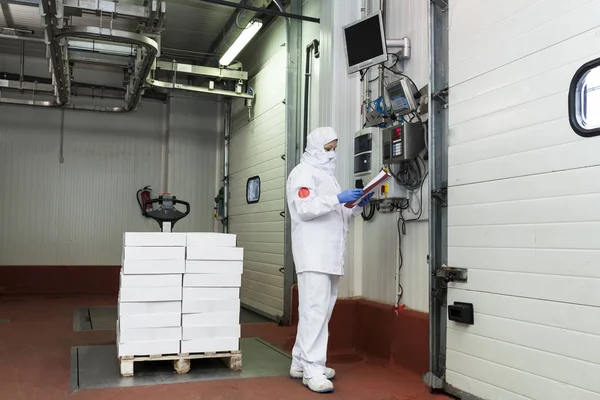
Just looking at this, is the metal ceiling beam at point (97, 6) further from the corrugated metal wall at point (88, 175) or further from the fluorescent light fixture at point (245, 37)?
the corrugated metal wall at point (88, 175)

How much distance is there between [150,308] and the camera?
419 centimetres

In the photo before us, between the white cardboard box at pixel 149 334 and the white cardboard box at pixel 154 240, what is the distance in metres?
0.67

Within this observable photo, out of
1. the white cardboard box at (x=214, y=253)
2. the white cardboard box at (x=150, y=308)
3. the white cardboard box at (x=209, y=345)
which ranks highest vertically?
the white cardboard box at (x=214, y=253)

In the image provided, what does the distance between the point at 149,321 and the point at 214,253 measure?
0.74 metres

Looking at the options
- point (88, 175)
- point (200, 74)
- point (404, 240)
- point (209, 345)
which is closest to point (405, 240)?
point (404, 240)

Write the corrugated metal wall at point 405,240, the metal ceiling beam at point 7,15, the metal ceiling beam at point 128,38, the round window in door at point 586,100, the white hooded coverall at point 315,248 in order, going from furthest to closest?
the metal ceiling beam at point 7,15
the metal ceiling beam at point 128,38
the corrugated metal wall at point 405,240
the white hooded coverall at point 315,248
the round window in door at point 586,100

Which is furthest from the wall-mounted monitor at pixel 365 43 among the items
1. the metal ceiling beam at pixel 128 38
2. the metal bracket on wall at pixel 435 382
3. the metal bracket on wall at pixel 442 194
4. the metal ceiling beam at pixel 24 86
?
the metal ceiling beam at pixel 24 86

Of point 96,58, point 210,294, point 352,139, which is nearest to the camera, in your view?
point 210,294

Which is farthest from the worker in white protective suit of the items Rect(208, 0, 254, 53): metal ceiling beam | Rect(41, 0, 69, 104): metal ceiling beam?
Rect(208, 0, 254, 53): metal ceiling beam

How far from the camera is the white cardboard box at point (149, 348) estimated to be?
413cm

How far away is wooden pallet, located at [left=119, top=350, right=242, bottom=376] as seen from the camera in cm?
415

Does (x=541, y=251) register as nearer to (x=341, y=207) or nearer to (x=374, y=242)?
(x=341, y=207)

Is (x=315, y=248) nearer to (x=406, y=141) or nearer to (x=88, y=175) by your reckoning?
(x=406, y=141)

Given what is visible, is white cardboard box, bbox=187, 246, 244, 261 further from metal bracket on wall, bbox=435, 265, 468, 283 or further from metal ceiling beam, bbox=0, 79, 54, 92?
metal ceiling beam, bbox=0, 79, 54, 92
